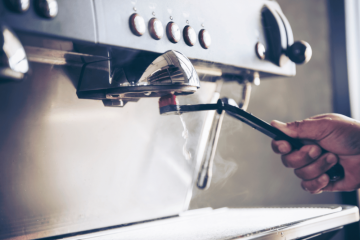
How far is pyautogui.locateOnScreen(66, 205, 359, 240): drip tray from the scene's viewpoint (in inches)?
16.3

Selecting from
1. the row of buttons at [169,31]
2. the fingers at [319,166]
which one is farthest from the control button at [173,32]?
the fingers at [319,166]

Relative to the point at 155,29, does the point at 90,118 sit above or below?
below

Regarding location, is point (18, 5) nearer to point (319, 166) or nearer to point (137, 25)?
point (137, 25)

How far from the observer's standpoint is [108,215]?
526 mm

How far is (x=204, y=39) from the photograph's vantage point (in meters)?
0.44

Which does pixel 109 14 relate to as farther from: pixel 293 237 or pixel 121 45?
pixel 293 237

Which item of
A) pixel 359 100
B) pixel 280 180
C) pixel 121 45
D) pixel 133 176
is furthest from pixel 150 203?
pixel 359 100

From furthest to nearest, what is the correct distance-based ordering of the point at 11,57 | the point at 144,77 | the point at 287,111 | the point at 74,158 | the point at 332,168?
the point at 287,111, the point at 332,168, the point at 74,158, the point at 144,77, the point at 11,57

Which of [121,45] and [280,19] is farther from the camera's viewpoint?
[280,19]

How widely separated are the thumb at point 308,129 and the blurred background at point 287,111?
289 mm

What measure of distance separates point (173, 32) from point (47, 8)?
0.16 metres

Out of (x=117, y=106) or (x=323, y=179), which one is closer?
(x=117, y=106)

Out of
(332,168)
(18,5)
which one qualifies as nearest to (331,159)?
(332,168)

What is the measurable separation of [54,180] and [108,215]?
125mm
